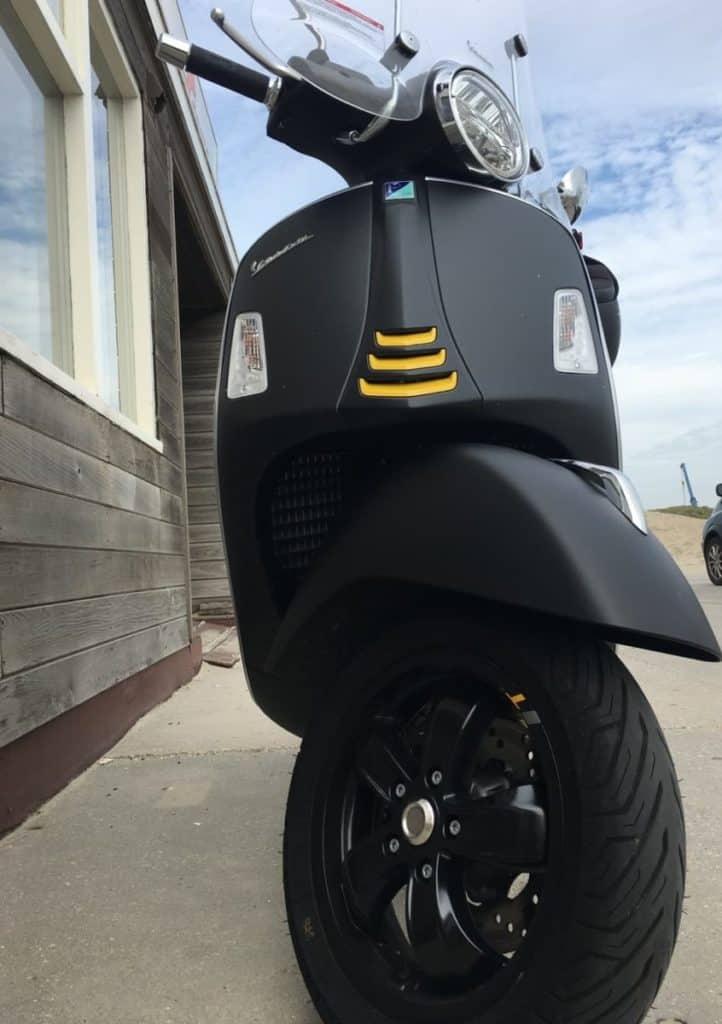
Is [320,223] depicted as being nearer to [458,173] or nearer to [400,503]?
[458,173]

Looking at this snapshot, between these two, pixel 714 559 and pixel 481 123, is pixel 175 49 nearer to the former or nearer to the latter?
pixel 481 123

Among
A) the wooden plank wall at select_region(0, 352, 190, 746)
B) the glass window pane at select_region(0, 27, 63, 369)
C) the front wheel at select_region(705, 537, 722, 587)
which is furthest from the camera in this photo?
the front wheel at select_region(705, 537, 722, 587)

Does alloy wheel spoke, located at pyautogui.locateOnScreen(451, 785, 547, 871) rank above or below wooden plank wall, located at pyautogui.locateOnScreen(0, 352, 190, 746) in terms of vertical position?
below

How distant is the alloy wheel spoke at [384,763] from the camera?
4.04 feet

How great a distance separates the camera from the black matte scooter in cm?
102

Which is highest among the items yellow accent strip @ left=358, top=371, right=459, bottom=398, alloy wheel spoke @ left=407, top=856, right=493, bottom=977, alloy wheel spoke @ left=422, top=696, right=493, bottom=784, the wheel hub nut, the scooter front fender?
yellow accent strip @ left=358, top=371, right=459, bottom=398

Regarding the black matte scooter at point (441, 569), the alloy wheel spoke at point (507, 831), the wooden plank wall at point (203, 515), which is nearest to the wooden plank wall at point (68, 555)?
the black matte scooter at point (441, 569)

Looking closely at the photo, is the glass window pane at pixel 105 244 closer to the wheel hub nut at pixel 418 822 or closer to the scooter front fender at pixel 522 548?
the scooter front fender at pixel 522 548

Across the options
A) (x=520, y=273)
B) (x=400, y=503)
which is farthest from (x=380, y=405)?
(x=520, y=273)

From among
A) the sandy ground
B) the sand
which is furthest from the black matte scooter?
the sand

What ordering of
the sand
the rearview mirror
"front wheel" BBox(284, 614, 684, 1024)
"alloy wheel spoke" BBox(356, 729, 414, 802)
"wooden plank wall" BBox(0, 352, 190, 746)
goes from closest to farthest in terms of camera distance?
"front wheel" BBox(284, 614, 684, 1024) → "alloy wheel spoke" BBox(356, 729, 414, 802) → the rearview mirror → "wooden plank wall" BBox(0, 352, 190, 746) → the sand

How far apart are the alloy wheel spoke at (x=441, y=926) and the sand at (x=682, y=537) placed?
14.1 metres

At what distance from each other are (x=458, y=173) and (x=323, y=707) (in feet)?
2.91

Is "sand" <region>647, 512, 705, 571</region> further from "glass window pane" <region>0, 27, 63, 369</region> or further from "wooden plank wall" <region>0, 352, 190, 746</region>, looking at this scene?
"glass window pane" <region>0, 27, 63, 369</region>
